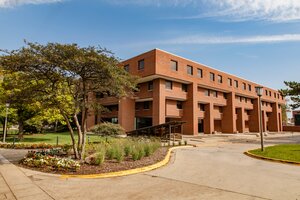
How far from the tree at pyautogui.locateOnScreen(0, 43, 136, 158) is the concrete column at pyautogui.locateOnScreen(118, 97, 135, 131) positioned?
23.8 metres

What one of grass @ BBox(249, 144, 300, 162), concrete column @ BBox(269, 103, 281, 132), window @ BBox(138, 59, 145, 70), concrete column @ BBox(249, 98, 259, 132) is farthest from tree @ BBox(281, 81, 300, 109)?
concrete column @ BBox(269, 103, 281, 132)

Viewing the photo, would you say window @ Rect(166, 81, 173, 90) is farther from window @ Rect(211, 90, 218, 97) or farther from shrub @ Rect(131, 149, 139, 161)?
shrub @ Rect(131, 149, 139, 161)

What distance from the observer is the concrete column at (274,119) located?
220 ft

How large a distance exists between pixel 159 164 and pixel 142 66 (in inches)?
991

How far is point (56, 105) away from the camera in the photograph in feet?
38.8

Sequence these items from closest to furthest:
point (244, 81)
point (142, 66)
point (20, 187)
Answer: point (20, 187), point (142, 66), point (244, 81)

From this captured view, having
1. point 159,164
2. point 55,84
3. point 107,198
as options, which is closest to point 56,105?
point 55,84

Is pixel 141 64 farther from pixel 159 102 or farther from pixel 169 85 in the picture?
pixel 159 102

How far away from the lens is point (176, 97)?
1438 inches

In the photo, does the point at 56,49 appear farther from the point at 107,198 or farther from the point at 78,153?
the point at 107,198

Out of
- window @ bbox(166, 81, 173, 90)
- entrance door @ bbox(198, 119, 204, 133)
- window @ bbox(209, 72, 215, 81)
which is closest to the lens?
window @ bbox(166, 81, 173, 90)

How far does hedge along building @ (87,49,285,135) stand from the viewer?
33750 mm

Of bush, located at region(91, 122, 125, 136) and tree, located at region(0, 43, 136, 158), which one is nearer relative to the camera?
tree, located at region(0, 43, 136, 158)

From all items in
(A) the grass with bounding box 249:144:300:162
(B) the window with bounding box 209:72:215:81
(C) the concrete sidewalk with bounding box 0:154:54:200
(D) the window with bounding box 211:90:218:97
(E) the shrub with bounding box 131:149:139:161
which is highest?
(B) the window with bounding box 209:72:215:81
